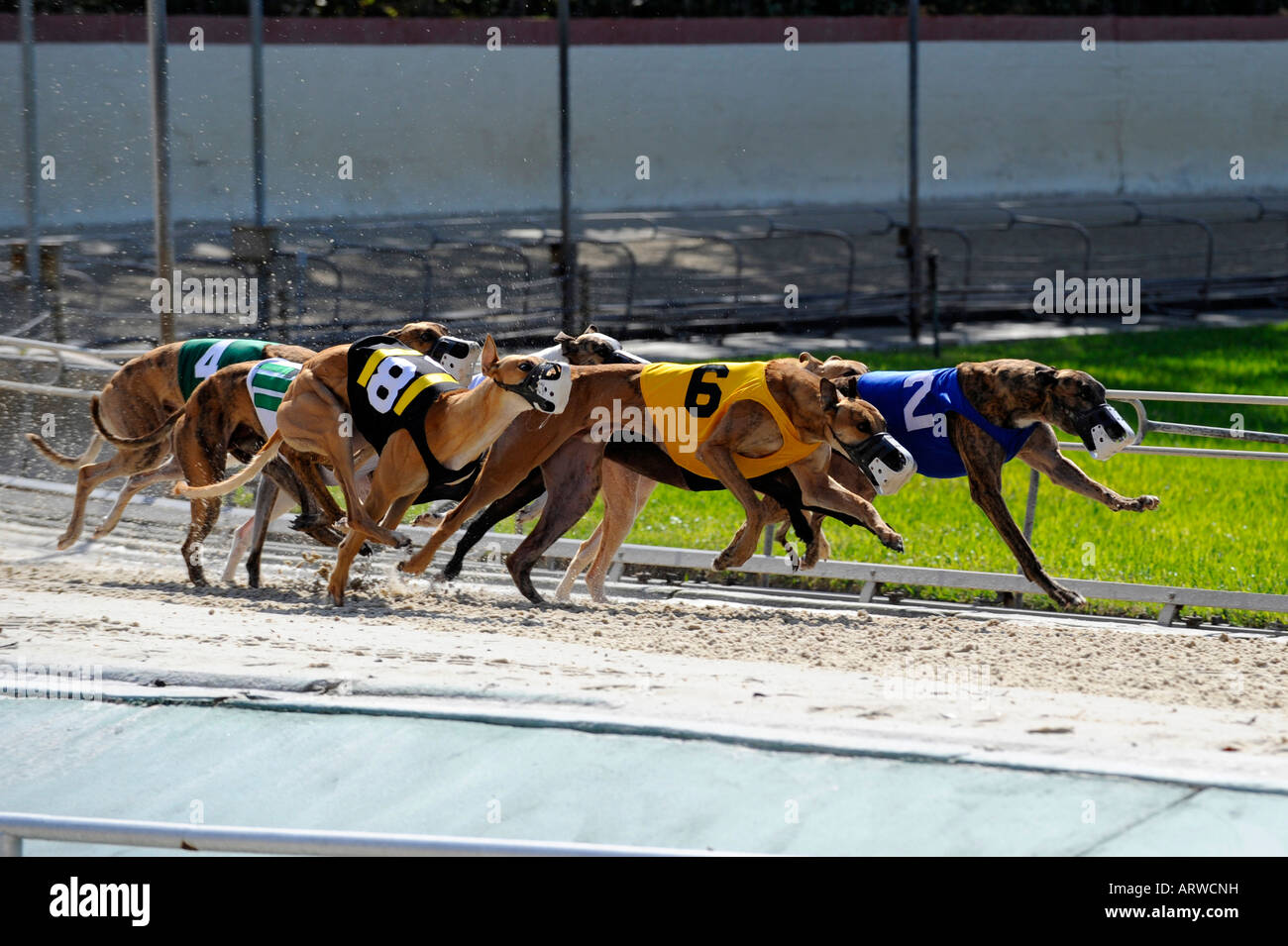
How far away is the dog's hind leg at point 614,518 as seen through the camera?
23.5ft

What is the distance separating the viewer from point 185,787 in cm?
421

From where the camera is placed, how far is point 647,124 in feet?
70.2

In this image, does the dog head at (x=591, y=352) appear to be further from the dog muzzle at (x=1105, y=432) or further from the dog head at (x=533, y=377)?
the dog muzzle at (x=1105, y=432)

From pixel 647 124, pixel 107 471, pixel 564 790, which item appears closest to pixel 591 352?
pixel 107 471

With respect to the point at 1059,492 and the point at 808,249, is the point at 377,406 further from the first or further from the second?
the point at 808,249

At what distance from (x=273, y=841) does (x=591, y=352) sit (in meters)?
4.78

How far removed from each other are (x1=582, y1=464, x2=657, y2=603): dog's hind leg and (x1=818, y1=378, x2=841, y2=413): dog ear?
118 cm

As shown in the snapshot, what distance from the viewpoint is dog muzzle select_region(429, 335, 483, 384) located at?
7066mm

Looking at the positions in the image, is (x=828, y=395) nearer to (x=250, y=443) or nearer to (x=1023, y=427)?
(x=1023, y=427)

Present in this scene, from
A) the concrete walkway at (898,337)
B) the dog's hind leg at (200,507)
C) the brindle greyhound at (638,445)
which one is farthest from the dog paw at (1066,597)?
the concrete walkway at (898,337)

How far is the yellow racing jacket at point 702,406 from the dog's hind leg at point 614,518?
0.51 metres
